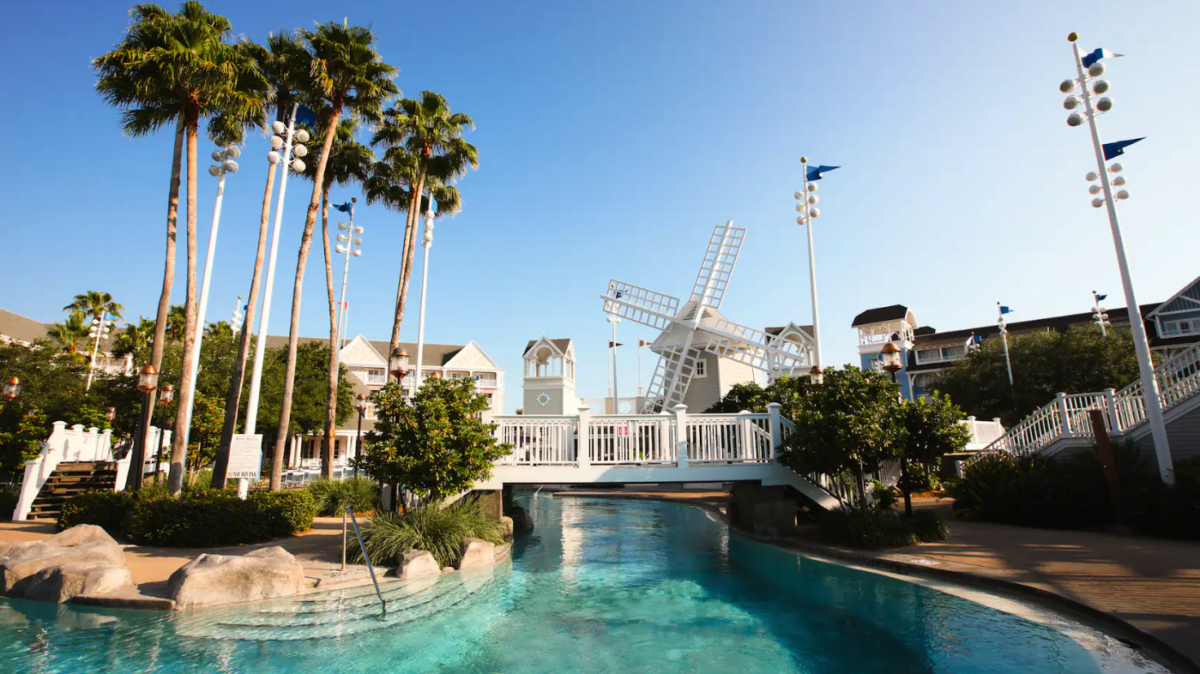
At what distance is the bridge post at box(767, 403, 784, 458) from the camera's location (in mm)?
13688

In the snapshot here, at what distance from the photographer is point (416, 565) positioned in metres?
10.1

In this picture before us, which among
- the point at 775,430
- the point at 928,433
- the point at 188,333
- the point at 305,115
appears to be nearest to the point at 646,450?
the point at 775,430

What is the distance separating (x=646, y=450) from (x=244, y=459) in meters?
9.48

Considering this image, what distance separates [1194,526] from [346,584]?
590 inches

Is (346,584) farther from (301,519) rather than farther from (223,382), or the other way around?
(223,382)

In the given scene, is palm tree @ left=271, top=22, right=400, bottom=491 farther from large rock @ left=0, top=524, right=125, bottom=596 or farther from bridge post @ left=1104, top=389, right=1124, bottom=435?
bridge post @ left=1104, top=389, right=1124, bottom=435

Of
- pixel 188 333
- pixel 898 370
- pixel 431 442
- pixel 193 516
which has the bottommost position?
pixel 193 516

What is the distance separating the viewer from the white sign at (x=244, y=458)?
1343cm

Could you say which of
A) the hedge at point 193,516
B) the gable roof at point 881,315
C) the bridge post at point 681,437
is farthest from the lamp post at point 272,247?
the gable roof at point 881,315

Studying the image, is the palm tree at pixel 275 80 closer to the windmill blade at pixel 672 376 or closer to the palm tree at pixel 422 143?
the palm tree at pixel 422 143

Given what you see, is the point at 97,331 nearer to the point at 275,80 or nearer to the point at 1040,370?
the point at 275,80

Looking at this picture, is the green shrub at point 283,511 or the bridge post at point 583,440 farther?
the bridge post at point 583,440

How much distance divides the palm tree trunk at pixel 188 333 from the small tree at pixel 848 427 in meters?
14.0

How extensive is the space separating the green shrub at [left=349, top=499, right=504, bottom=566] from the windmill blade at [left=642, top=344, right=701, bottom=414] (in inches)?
710
